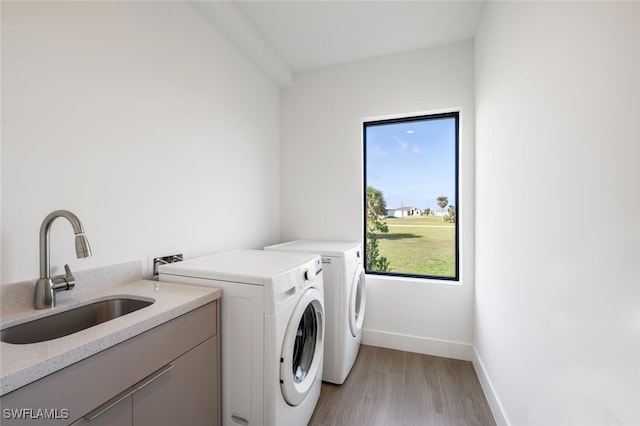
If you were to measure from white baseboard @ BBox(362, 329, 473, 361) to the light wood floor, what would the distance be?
0.19 feet

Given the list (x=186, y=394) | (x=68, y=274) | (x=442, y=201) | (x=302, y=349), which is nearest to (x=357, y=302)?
(x=302, y=349)

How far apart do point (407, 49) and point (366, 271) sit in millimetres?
2116

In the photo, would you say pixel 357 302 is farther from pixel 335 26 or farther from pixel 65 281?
pixel 335 26

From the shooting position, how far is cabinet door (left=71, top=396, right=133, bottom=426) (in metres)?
0.71

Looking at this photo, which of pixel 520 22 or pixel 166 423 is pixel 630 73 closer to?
pixel 520 22

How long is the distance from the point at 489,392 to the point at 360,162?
199 cm

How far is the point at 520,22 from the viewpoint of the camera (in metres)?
1.20

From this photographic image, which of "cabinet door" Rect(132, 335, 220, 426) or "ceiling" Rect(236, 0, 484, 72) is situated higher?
"ceiling" Rect(236, 0, 484, 72)

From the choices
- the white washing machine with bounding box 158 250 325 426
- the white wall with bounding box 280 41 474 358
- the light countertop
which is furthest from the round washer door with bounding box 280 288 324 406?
the white wall with bounding box 280 41 474 358

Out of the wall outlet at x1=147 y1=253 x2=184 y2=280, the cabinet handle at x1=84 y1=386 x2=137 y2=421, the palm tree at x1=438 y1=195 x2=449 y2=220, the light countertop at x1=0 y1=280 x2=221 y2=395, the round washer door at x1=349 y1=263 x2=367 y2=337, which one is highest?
the palm tree at x1=438 y1=195 x2=449 y2=220

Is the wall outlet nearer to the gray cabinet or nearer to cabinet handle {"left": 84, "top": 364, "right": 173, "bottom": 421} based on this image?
the gray cabinet

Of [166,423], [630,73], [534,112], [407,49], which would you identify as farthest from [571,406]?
[407,49]

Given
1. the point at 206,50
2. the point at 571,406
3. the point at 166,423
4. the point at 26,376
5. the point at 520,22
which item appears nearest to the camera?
the point at 26,376

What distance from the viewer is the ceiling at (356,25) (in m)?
1.80
